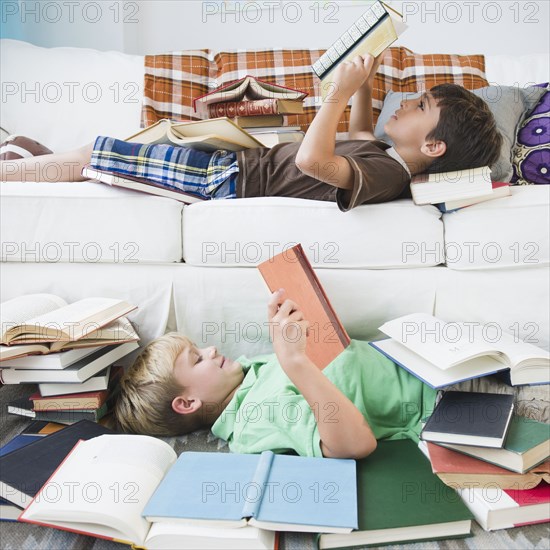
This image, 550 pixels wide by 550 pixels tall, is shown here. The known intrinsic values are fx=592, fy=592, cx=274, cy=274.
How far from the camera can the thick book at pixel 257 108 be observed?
71.8 inches

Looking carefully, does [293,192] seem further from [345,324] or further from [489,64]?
[489,64]

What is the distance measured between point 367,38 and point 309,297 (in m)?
0.64

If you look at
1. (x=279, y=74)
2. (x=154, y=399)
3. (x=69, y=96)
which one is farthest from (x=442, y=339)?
(x=69, y=96)

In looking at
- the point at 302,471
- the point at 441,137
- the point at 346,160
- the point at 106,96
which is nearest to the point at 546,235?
the point at 441,137

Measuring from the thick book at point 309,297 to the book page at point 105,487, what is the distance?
14.1 inches

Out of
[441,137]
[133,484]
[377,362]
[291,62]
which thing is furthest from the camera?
[291,62]

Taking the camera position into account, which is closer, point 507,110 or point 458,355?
point 458,355

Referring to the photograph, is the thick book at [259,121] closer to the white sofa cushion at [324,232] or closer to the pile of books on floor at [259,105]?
the pile of books on floor at [259,105]

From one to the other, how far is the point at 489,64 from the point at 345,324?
1339mm

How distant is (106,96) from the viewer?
7.07ft

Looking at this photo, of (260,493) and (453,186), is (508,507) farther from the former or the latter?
(453,186)

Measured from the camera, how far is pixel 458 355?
1045 millimetres

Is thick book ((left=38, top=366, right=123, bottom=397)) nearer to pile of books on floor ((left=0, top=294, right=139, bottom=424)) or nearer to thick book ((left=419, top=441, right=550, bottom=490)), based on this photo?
pile of books on floor ((left=0, top=294, right=139, bottom=424))

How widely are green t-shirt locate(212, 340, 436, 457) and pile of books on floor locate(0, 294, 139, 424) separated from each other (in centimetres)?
29
